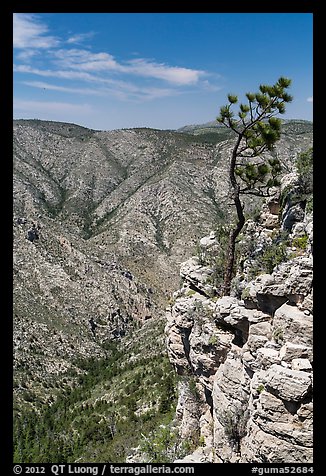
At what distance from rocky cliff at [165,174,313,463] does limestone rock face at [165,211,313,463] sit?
16 mm

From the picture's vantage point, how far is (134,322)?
66750 millimetres

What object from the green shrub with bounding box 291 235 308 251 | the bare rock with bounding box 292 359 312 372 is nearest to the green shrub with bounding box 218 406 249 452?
the bare rock with bounding box 292 359 312 372

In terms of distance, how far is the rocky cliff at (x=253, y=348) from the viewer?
625 centimetres

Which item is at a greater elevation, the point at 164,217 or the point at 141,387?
the point at 164,217

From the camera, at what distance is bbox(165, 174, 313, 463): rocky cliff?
6246mm

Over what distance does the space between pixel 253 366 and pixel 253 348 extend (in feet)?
1.40

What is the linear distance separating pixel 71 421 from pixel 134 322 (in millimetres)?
29769

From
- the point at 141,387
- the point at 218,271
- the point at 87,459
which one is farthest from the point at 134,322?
the point at 218,271

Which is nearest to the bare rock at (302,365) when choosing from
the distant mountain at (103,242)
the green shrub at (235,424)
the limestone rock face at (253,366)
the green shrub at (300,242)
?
the limestone rock face at (253,366)

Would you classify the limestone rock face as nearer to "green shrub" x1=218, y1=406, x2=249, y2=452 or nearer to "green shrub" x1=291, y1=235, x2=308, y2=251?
"green shrub" x1=218, y1=406, x2=249, y2=452

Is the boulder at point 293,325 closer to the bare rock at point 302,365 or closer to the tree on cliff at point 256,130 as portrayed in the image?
the bare rock at point 302,365

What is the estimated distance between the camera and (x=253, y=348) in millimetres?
7938

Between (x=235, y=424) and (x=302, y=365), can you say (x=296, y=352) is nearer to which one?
(x=302, y=365)
